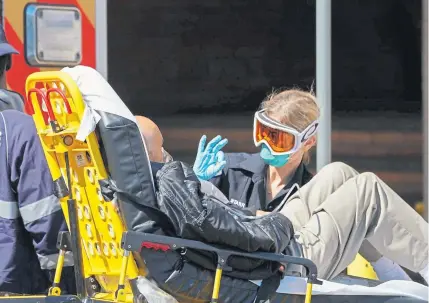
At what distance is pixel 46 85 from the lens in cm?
349

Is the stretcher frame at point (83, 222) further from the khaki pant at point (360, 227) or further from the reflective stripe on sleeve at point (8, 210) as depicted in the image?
the khaki pant at point (360, 227)

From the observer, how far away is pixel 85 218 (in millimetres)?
3459

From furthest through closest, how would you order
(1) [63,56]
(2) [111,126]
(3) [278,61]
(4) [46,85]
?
(3) [278,61] < (1) [63,56] < (4) [46,85] < (2) [111,126]

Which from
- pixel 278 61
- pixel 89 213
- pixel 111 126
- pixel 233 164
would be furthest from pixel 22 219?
pixel 278 61

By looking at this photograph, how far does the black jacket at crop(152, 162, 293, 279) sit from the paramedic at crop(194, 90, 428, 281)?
33 cm

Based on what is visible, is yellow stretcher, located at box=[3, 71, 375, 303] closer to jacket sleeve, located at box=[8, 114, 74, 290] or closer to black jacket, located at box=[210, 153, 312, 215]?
jacket sleeve, located at box=[8, 114, 74, 290]

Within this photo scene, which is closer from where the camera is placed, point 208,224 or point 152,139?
point 208,224

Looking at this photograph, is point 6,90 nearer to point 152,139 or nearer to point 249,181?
point 152,139

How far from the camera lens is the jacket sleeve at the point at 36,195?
3523 mm

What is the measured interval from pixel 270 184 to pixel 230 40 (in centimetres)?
97

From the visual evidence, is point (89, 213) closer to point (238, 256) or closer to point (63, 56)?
point (238, 256)

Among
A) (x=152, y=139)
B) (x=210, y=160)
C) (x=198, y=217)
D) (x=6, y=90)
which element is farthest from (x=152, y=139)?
(x=198, y=217)

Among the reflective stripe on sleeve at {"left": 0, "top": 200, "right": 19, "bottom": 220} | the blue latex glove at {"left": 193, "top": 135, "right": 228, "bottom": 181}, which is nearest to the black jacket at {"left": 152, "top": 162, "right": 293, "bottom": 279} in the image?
the reflective stripe on sleeve at {"left": 0, "top": 200, "right": 19, "bottom": 220}

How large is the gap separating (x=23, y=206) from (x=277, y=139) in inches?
45.6
